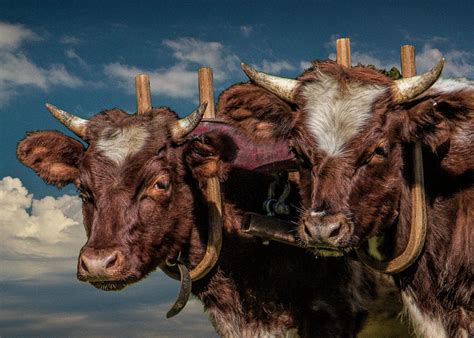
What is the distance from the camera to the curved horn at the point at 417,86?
6430 millimetres

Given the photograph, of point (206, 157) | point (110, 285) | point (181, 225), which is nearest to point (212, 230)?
point (181, 225)

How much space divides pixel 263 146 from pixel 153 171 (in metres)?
1.07

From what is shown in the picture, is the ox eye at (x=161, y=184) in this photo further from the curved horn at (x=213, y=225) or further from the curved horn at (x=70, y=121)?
the curved horn at (x=70, y=121)

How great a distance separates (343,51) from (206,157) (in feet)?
9.76

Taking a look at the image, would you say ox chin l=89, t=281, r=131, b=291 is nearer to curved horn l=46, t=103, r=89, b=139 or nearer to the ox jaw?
curved horn l=46, t=103, r=89, b=139

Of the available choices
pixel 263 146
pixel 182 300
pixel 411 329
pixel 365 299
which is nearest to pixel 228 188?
pixel 263 146

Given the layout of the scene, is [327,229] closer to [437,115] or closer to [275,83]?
[437,115]

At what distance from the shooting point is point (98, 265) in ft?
21.3

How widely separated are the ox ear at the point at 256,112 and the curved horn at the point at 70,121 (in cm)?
124

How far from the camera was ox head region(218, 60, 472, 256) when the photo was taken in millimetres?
6074

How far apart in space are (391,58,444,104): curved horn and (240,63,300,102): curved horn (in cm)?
87

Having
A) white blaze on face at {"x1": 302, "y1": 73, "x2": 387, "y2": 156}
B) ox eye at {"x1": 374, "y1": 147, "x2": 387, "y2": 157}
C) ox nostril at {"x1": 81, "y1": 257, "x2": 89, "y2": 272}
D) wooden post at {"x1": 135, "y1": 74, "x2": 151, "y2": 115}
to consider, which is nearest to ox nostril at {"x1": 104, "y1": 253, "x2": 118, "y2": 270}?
ox nostril at {"x1": 81, "y1": 257, "x2": 89, "y2": 272}

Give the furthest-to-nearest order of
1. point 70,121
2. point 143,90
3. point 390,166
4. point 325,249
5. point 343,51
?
point 143,90 → point 343,51 → point 70,121 → point 390,166 → point 325,249

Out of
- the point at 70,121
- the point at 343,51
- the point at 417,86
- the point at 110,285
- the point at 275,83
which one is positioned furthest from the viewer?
the point at 343,51
